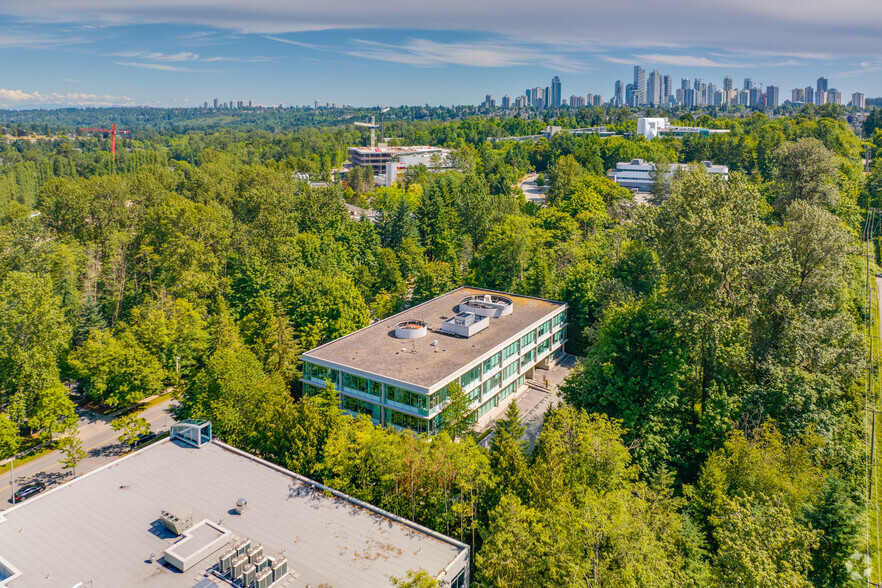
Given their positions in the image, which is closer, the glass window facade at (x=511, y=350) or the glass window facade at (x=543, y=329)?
the glass window facade at (x=511, y=350)

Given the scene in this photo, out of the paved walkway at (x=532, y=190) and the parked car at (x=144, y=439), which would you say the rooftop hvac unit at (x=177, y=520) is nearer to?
the parked car at (x=144, y=439)

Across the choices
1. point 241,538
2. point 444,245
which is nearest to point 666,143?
point 444,245

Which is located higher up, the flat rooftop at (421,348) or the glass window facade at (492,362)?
the flat rooftop at (421,348)

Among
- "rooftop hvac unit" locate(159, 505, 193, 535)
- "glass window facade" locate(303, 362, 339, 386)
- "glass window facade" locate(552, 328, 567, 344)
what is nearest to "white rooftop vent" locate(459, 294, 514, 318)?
"glass window facade" locate(552, 328, 567, 344)

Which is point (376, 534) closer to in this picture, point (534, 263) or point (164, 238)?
point (534, 263)

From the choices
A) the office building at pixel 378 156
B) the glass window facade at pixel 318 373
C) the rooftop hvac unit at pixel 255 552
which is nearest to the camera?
the rooftop hvac unit at pixel 255 552

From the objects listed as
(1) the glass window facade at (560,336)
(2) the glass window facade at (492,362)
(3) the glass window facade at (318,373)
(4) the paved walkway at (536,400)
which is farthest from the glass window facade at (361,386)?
(1) the glass window facade at (560,336)

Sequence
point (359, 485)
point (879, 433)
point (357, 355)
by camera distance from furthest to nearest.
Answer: point (357, 355)
point (879, 433)
point (359, 485)
